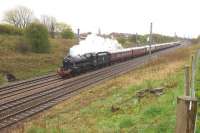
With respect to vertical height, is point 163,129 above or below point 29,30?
below

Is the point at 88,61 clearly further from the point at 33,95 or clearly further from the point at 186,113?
the point at 186,113

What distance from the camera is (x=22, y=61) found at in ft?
128

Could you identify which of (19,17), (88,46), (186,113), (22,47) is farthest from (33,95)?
(19,17)

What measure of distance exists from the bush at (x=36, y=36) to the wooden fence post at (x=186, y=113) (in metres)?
41.9

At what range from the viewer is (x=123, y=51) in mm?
48062

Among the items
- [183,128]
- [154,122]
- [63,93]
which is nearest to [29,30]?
[63,93]

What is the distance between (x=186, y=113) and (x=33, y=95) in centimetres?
2024

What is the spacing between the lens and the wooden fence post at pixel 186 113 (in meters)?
4.47

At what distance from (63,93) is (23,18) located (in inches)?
3133

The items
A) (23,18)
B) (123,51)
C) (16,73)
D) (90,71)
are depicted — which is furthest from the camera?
(23,18)

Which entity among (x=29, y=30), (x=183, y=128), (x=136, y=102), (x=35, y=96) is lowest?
(x=35, y=96)

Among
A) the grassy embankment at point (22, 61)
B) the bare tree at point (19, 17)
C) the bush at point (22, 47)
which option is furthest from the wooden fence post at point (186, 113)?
the bare tree at point (19, 17)

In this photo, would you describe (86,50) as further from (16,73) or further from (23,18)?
(23,18)

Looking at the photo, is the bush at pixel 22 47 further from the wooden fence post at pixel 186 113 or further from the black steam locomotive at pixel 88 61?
the wooden fence post at pixel 186 113
